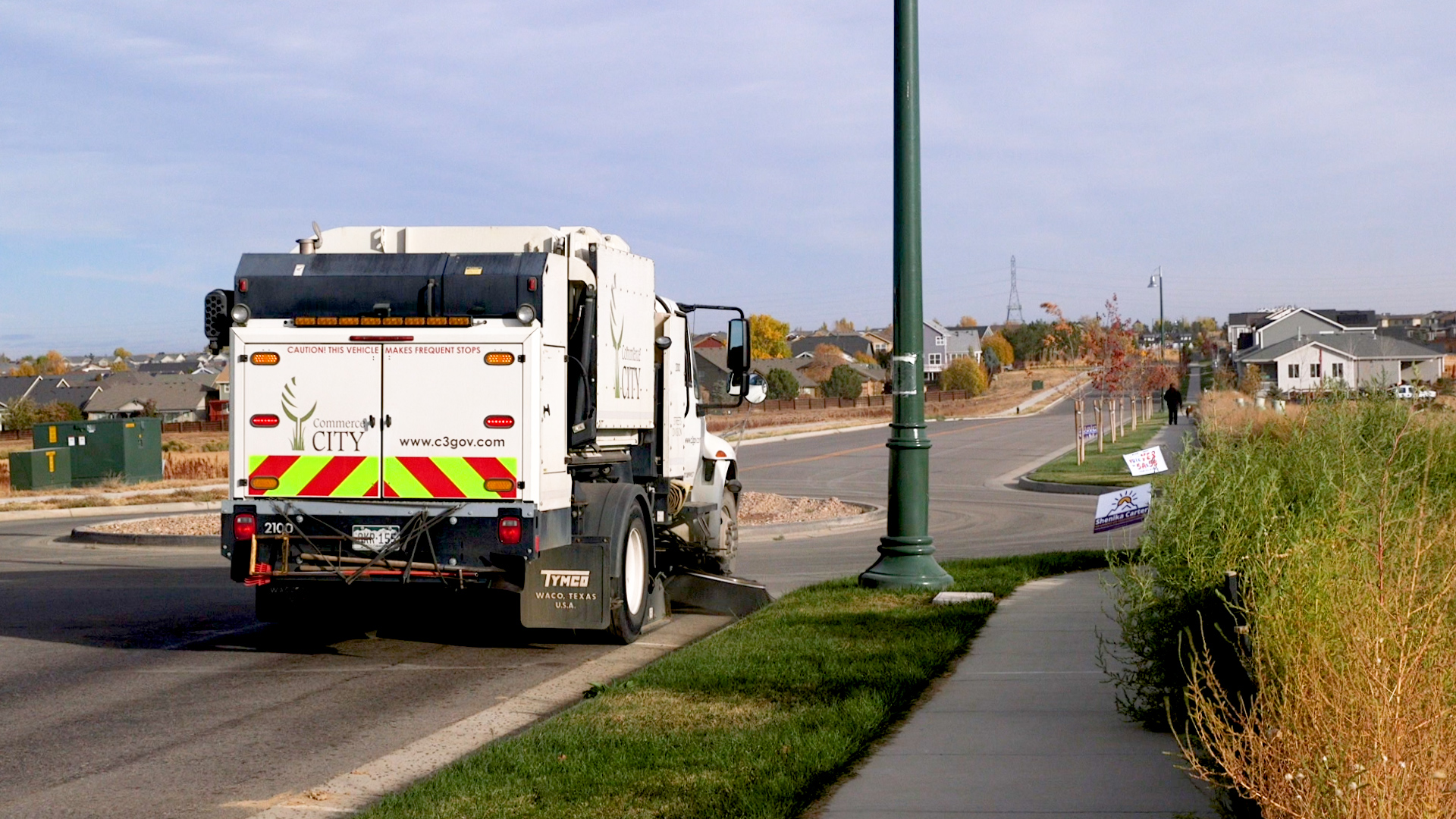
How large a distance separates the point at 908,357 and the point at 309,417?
511 cm

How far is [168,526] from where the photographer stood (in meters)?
21.9

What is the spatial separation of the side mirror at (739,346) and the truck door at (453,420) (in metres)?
4.31

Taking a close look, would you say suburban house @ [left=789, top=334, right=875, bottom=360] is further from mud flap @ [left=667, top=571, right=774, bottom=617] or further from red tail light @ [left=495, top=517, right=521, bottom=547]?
red tail light @ [left=495, top=517, right=521, bottom=547]

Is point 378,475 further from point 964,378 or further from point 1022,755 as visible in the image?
point 964,378

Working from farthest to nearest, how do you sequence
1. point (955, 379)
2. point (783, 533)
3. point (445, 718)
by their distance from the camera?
point (955, 379), point (783, 533), point (445, 718)

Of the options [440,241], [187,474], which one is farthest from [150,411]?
[440,241]

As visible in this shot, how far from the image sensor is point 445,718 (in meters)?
8.73

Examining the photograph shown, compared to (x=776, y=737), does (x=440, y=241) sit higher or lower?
higher

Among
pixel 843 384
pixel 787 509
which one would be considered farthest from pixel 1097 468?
pixel 843 384

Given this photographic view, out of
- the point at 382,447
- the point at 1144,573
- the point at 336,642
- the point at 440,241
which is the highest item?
the point at 440,241

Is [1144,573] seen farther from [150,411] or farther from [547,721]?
[150,411]

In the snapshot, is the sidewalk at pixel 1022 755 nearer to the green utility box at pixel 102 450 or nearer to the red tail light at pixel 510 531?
the red tail light at pixel 510 531

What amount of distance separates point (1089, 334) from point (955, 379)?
6640cm

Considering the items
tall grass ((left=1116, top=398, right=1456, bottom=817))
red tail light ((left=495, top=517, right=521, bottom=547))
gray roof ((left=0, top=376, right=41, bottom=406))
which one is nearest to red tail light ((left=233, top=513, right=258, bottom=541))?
red tail light ((left=495, top=517, right=521, bottom=547))
